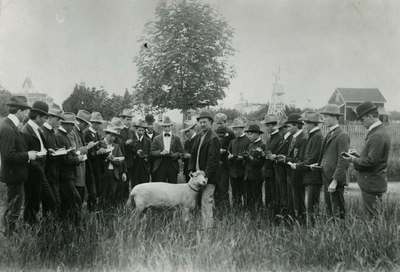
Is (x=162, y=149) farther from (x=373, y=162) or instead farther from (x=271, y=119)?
(x=373, y=162)

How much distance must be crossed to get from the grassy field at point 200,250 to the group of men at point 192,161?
70cm

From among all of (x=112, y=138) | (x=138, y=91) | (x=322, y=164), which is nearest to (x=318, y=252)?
(x=322, y=164)

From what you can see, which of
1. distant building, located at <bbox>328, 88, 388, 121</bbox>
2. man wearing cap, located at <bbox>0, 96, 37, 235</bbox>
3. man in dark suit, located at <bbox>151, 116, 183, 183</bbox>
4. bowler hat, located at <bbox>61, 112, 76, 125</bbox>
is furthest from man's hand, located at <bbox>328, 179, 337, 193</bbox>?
distant building, located at <bbox>328, 88, 388, 121</bbox>

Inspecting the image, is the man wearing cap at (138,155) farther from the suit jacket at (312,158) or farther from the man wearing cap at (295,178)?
the suit jacket at (312,158)

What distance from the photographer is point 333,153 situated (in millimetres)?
7082

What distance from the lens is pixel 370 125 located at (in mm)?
6562

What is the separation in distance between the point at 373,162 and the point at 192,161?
11.3ft

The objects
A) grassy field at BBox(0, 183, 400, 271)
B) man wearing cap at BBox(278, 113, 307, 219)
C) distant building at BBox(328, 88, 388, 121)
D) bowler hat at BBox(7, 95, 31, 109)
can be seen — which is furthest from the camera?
distant building at BBox(328, 88, 388, 121)

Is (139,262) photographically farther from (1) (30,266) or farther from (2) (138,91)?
(2) (138,91)

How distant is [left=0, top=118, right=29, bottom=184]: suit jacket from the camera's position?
19.9 feet

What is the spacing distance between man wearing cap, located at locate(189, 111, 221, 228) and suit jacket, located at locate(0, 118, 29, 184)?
3.13 meters

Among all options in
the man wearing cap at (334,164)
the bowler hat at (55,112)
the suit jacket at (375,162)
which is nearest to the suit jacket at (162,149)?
the bowler hat at (55,112)

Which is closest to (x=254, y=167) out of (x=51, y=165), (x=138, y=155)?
(x=138, y=155)

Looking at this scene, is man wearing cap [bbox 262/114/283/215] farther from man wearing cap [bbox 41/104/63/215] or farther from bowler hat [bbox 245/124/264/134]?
man wearing cap [bbox 41/104/63/215]
